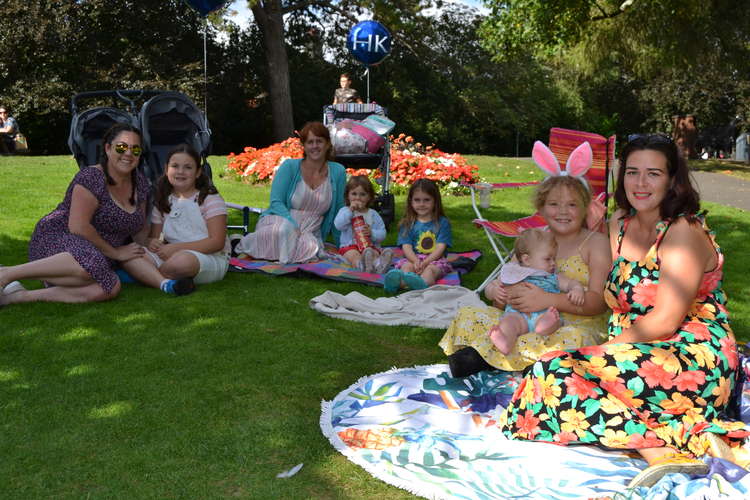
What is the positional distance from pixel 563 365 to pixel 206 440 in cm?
138

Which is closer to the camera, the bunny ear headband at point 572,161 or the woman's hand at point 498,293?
the woman's hand at point 498,293

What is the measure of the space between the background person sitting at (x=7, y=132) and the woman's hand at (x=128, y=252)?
1301 centimetres

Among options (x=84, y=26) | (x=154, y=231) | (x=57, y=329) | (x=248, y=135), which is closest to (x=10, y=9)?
(x=84, y=26)

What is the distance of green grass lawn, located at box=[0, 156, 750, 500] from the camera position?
2596mm

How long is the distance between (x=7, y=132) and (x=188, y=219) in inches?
523

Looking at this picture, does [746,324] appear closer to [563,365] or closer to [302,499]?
[563,365]

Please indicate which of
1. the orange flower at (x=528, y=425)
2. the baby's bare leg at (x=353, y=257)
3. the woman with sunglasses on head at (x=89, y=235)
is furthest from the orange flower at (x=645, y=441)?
the baby's bare leg at (x=353, y=257)

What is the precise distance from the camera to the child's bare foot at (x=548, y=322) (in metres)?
3.36

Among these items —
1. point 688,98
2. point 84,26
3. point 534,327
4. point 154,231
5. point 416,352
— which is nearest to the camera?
point 534,327

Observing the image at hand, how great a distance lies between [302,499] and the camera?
246cm

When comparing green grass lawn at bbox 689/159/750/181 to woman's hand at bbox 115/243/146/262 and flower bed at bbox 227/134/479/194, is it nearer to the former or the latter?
flower bed at bbox 227/134/479/194

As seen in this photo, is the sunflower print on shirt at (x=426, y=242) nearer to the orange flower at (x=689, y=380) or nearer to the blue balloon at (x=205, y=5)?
the orange flower at (x=689, y=380)

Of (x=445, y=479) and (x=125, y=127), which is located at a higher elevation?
(x=125, y=127)

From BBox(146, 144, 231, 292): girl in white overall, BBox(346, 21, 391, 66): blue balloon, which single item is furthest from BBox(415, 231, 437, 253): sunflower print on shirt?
BBox(346, 21, 391, 66): blue balloon
